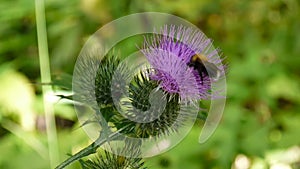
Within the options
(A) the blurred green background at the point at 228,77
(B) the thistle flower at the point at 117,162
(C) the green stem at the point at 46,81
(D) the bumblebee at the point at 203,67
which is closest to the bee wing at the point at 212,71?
(D) the bumblebee at the point at 203,67

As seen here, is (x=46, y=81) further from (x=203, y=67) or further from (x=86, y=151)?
(x=86, y=151)

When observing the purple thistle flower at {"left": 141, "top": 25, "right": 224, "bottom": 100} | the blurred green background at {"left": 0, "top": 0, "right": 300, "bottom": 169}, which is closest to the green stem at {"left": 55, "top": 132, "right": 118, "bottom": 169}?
the purple thistle flower at {"left": 141, "top": 25, "right": 224, "bottom": 100}

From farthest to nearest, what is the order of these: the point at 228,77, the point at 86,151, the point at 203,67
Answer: the point at 228,77 → the point at 203,67 → the point at 86,151

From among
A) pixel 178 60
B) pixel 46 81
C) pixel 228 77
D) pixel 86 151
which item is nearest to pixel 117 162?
pixel 86 151

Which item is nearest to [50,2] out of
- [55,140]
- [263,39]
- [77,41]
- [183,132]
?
[77,41]

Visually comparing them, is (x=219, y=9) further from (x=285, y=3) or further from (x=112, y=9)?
(x=112, y=9)

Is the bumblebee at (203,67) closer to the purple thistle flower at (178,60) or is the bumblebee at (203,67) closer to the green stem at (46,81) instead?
the purple thistle flower at (178,60)
